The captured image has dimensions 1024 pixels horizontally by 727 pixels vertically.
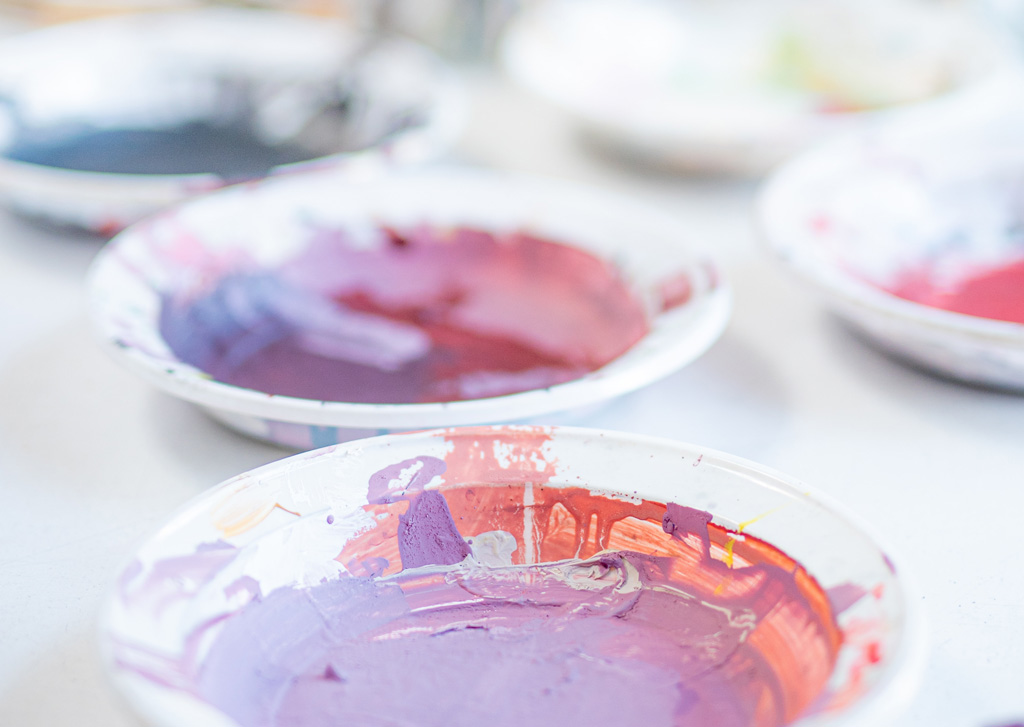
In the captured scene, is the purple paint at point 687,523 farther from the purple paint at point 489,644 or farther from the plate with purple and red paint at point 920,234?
the plate with purple and red paint at point 920,234

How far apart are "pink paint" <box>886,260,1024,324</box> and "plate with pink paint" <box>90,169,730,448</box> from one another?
0.20 metres

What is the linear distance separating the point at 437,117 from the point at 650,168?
0.26 m

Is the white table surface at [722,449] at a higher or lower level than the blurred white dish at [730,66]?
lower

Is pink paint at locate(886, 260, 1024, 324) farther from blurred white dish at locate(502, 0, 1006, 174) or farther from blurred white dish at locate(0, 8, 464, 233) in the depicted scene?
blurred white dish at locate(0, 8, 464, 233)

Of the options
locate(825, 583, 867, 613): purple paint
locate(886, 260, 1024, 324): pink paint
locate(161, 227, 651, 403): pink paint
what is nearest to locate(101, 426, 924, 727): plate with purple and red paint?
locate(825, 583, 867, 613): purple paint

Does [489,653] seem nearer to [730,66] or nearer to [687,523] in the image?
[687,523]

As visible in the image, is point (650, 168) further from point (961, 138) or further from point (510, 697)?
point (510, 697)

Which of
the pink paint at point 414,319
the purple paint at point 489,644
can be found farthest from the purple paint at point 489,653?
the pink paint at point 414,319

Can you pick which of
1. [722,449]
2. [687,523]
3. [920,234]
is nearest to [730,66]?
[920,234]

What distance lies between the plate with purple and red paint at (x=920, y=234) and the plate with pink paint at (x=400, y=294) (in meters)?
0.10

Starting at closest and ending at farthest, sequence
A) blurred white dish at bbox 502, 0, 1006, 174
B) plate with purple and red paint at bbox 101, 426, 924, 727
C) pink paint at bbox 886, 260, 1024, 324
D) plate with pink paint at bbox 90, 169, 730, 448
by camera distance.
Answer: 1. plate with purple and red paint at bbox 101, 426, 924, 727
2. plate with pink paint at bbox 90, 169, 730, 448
3. pink paint at bbox 886, 260, 1024, 324
4. blurred white dish at bbox 502, 0, 1006, 174

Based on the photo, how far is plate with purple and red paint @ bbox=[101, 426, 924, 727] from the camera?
40 centimetres

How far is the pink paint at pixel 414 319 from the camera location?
70 cm

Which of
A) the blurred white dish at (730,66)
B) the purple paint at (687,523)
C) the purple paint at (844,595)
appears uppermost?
the blurred white dish at (730,66)
